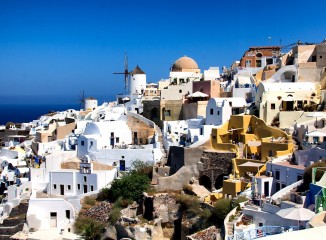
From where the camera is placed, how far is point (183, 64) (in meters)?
44.7

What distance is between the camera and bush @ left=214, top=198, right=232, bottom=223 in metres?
20.1

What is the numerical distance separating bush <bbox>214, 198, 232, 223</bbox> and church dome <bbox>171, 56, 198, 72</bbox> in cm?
2497

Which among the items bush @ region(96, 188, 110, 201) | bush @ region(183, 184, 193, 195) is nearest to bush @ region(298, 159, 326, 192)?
bush @ region(183, 184, 193, 195)

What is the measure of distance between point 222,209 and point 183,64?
1018 inches

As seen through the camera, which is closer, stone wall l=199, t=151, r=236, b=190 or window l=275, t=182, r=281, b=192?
window l=275, t=182, r=281, b=192

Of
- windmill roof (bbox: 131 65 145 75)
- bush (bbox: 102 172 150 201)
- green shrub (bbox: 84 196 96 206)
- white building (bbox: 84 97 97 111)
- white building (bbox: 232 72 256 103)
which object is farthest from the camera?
white building (bbox: 84 97 97 111)

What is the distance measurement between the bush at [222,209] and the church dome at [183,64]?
2497 centimetres

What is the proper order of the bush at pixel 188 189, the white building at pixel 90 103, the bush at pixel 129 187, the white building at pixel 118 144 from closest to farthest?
1. the bush at pixel 188 189
2. the bush at pixel 129 187
3. the white building at pixel 118 144
4. the white building at pixel 90 103

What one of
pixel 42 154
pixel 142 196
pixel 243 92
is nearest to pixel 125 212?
pixel 142 196

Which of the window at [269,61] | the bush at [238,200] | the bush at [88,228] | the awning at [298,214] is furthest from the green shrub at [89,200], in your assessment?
the window at [269,61]

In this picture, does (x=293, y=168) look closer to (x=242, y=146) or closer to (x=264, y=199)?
(x=264, y=199)

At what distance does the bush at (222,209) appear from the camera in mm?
20078

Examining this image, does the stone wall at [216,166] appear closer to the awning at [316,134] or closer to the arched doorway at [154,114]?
the awning at [316,134]

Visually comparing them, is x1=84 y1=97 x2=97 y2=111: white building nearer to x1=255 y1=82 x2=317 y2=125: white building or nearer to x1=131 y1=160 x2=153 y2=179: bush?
x1=131 y1=160 x2=153 y2=179: bush
